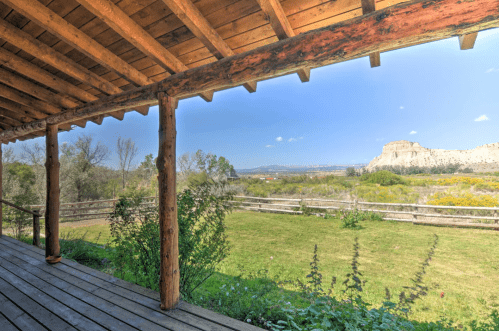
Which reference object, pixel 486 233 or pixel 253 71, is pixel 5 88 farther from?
pixel 486 233

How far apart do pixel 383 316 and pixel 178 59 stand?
2.73 metres

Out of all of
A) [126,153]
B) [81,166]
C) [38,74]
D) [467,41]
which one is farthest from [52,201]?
[126,153]

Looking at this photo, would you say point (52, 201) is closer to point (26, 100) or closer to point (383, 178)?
point (26, 100)

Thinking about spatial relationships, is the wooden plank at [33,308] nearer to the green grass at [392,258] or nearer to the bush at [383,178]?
the green grass at [392,258]

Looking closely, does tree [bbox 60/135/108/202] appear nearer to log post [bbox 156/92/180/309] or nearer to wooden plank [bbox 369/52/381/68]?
log post [bbox 156/92/180/309]

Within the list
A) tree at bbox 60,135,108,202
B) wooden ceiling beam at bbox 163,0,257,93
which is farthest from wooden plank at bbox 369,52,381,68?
tree at bbox 60,135,108,202

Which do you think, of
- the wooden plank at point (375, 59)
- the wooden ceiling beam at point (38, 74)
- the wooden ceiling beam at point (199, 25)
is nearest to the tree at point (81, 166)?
the wooden ceiling beam at point (38, 74)

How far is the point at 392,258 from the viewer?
4.89 metres

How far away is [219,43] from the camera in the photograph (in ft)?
5.16

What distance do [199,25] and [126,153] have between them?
57.7 ft

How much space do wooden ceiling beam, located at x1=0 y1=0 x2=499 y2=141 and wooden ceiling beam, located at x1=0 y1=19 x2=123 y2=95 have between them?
97 centimetres

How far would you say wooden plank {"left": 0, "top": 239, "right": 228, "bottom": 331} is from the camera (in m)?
1.67

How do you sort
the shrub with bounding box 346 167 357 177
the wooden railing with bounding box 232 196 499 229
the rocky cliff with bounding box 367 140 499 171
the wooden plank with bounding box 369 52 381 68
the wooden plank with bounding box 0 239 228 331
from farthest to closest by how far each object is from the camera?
the shrub with bounding box 346 167 357 177 → the rocky cliff with bounding box 367 140 499 171 → the wooden railing with bounding box 232 196 499 229 → the wooden plank with bounding box 0 239 228 331 → the wooden plank with bounding box 369 52 381 68

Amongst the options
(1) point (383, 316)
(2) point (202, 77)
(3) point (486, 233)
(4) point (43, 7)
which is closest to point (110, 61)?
(4) point (43, 7)
